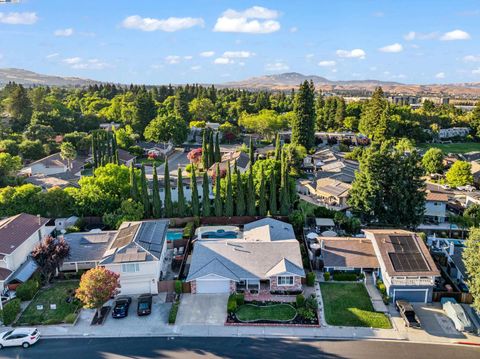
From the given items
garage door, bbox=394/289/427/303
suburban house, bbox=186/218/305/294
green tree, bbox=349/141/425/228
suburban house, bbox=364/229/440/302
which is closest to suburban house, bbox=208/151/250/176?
green tree, bbox=349/141/425/228

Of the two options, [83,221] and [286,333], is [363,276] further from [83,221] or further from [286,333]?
[83,221]

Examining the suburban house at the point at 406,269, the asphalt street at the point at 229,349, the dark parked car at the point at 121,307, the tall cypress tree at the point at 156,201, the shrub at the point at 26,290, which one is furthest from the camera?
the tall cypress tree at the point at 156,201

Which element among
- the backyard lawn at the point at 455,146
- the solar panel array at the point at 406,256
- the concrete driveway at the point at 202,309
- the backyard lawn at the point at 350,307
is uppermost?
the solar panel array at the point at 406,256

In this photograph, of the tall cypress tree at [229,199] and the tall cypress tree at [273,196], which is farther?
the tall cypress tree at [273,196]

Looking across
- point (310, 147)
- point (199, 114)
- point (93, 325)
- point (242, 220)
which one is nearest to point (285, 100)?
point (199, 114)

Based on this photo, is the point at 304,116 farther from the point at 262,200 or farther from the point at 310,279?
the point at 310,279

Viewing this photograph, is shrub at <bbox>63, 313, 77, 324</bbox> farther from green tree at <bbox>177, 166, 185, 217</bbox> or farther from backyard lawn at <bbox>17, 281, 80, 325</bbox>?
green tree at <bbox>177, 166, 185, 217</bbox>

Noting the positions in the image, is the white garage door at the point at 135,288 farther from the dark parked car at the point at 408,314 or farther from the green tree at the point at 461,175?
the green tree at the point at 461,175

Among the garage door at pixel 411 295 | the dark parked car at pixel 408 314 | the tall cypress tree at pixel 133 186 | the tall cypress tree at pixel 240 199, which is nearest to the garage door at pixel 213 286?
the dark parked car at pixel 408 314
